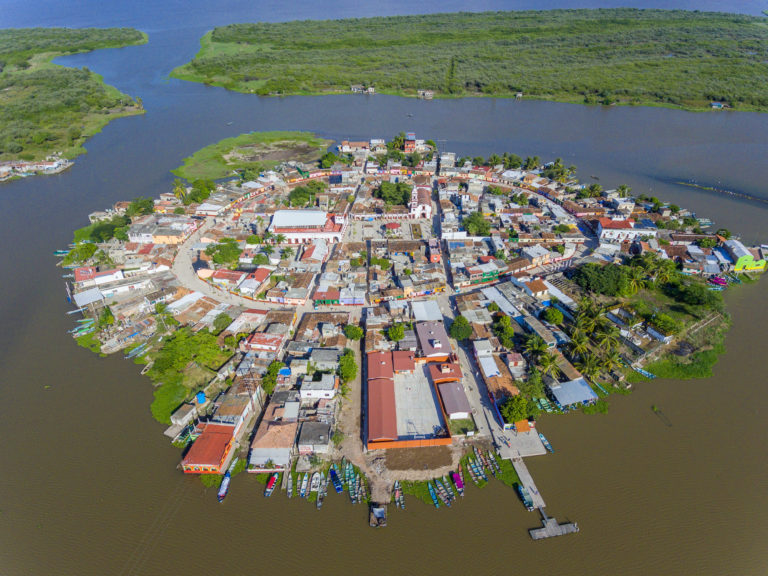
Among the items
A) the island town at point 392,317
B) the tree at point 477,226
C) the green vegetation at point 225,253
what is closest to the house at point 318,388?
the island town at point 392,317

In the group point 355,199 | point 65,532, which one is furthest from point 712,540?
point 355,199

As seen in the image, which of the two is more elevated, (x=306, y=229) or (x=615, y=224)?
(x=615, y=224)

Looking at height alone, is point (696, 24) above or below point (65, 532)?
above

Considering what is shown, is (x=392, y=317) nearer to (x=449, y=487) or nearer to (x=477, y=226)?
(x=449, y=487)

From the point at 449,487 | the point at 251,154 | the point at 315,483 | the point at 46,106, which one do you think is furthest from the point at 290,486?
the point at 46,106

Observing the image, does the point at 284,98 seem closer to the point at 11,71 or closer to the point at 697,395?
the point at 11,71

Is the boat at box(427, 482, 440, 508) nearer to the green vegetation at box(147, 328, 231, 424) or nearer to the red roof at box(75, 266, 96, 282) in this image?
the green vegetation at box(147, 328, 231, 424)

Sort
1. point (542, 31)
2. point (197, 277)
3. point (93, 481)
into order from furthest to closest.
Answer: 1. point (542, 31)
2. point (197, 277)
3. point (93, 481)
